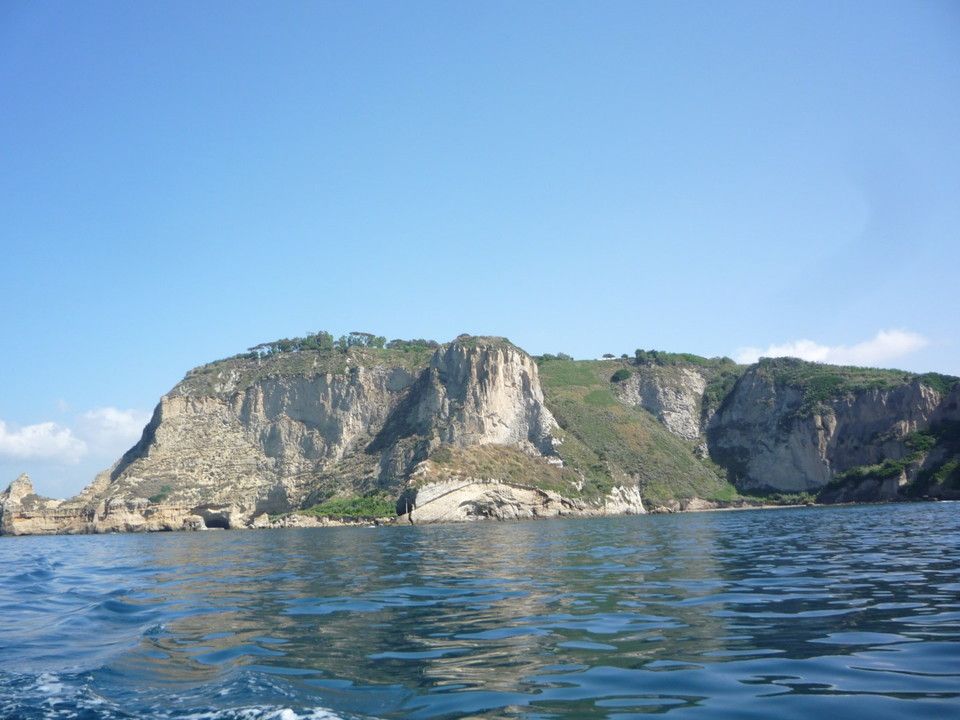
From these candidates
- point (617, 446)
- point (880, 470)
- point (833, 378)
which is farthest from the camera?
point (833, 378)

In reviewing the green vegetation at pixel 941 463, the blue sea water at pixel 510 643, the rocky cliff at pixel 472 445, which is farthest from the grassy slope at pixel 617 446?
the blue sea water at pixel 510 643

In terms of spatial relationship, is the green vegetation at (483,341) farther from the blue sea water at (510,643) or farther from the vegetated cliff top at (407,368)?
the blue sea water at (510,643)

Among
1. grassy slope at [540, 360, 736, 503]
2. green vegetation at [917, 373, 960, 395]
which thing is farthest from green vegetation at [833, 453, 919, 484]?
grassy slope at [540, 360, 736, 503]

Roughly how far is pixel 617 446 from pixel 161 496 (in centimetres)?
6908

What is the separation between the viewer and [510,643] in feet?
37.8

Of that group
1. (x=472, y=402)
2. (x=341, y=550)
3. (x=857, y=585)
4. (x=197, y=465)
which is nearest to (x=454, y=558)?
(x=341, y=550)

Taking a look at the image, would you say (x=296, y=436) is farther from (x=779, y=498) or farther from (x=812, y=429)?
(x=812, y=429)

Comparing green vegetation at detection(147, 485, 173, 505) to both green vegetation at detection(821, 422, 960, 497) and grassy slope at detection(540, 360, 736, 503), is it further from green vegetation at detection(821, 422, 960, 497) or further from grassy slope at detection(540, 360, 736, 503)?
green vegetation at detection(821, 422, 960, 497)

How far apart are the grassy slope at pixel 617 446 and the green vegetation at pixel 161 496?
5622cm

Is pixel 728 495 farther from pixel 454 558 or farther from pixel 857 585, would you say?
pixel 857 585

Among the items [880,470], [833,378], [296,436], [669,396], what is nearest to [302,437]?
[296,436]

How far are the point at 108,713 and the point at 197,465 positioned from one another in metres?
106

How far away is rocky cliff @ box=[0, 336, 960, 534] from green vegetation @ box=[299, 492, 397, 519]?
507 millimetres

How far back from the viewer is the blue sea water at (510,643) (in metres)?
8.41
